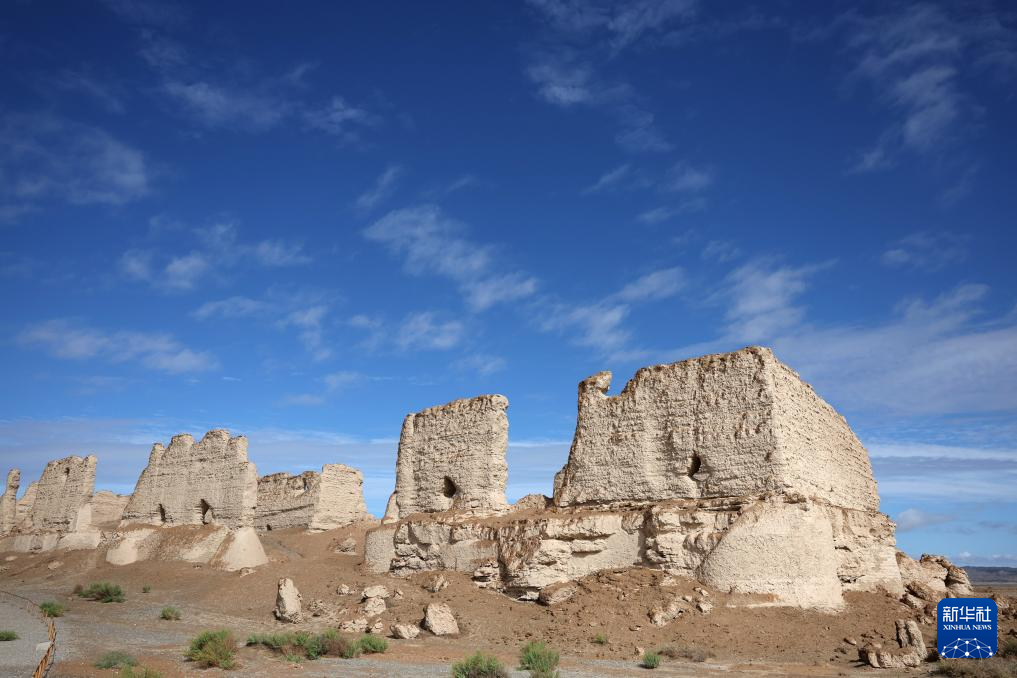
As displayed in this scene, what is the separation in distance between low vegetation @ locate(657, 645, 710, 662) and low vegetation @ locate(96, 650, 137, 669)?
874 cm

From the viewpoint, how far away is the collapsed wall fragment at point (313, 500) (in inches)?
1140

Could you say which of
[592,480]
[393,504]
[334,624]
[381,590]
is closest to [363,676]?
[334,624]

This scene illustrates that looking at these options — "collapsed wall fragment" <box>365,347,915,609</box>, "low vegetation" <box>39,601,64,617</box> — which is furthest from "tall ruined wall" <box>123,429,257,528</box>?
"collapsed wall fragment" <box>365,347,915,609</box>

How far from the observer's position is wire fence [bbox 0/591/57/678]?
9474 millimetres

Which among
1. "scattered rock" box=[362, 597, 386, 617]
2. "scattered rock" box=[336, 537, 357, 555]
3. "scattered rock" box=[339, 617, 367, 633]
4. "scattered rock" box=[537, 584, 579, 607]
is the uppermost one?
"scattered rock" box=[336, 537, 357, 555]

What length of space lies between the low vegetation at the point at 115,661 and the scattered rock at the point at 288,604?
5.25 metres

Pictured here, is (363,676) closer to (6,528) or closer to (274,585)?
→ (274,585)

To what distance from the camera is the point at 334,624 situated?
1570 cm

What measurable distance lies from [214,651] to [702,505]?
32.4ft

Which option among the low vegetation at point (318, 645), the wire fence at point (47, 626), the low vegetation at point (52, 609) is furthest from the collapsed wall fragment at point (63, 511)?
the low vegetation at point (318, 645)

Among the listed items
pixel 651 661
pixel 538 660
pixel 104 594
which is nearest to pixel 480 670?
pixel 538 660

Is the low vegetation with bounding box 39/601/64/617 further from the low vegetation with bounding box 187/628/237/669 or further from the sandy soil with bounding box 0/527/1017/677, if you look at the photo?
the low vegetation with bounding box 187/628/237/669

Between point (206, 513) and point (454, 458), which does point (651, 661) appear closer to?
point (454, 458)

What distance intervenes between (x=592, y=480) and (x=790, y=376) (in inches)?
209
